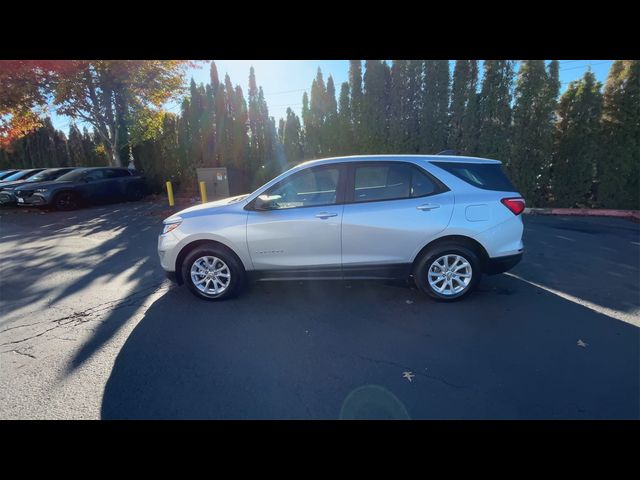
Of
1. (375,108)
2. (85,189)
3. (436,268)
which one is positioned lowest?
(436,268)

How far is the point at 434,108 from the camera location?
10281 mm

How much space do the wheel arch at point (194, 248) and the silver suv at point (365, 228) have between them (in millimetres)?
13

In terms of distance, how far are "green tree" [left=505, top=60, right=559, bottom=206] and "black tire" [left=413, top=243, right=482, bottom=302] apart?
24.9 feet

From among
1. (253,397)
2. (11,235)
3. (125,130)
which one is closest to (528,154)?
(253,397)

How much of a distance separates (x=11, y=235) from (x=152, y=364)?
322 inches

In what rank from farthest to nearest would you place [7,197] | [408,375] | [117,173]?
[117,173] → [7,197] → [408,375]

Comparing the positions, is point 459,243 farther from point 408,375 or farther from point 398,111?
point 398,111

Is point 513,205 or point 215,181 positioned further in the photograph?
point 215,181

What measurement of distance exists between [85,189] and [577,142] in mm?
16804

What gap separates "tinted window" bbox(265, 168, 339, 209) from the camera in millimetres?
3721

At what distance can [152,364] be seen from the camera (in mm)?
2713

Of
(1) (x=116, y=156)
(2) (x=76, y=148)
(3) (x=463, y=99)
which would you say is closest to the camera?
(3) (x=463, y=99)

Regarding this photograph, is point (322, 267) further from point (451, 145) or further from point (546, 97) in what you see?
point (546, 97)

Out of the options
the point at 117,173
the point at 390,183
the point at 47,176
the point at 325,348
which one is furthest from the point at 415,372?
the point at 47,176
